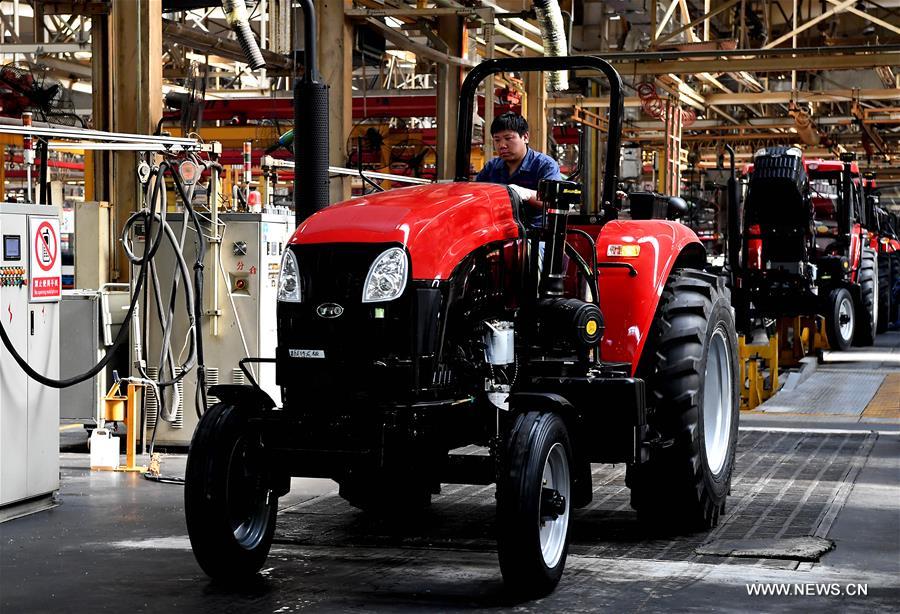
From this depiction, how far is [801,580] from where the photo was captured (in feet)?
17.8

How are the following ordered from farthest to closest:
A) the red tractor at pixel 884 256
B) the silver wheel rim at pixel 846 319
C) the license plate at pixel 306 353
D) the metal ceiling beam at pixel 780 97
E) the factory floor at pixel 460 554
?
the metal ceiling beam at pixel 780 97 < the red tractor at pixel 884 256 < the silver wheel rim at pixel 846 319 < the license plate at pixel 306 353 < the factory floor at pixel 460 554

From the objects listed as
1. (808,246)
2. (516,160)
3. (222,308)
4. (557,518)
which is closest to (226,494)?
(557,518)

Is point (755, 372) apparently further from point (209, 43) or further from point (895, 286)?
point (895, 286)

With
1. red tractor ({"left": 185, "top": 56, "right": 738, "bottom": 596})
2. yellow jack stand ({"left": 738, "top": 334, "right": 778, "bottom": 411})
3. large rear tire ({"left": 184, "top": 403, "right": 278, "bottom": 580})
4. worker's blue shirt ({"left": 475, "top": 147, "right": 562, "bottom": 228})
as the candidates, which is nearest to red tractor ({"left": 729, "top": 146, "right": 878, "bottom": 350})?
yellow jack stand ({"left": 738, "top": 334, "right": 778, "bottom": 411})

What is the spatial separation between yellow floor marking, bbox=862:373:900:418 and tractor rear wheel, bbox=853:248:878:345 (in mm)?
4450

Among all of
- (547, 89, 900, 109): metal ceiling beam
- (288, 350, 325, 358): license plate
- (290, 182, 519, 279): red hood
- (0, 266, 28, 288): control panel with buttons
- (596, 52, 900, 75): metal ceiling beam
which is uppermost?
(547, 89, 900, 109): metal ceiling beam

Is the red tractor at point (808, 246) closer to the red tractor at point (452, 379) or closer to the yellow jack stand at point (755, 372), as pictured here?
the yellow jack stand at point (755, 372)

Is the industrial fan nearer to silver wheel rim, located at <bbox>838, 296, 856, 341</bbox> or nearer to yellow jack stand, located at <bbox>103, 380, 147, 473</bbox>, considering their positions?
yellow jack stand, located at <bbox>103, 380, 147, 473</bbox>

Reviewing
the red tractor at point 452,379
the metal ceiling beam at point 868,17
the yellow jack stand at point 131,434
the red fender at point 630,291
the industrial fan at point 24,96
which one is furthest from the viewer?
the metal ceiling beam at point 868,17

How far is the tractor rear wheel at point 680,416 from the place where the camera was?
6.24 m

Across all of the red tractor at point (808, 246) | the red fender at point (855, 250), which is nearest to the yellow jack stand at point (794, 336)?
the red tractor at point (808, 246)

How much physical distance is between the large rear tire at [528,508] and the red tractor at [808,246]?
839cm

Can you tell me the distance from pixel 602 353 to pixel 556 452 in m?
0.94

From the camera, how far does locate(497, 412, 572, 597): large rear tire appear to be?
500 cm
